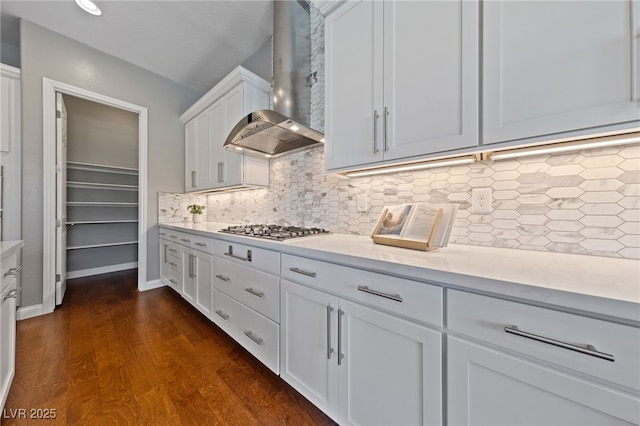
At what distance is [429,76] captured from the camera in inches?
41.9

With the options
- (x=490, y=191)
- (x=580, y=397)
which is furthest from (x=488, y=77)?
(x=580, y=397)

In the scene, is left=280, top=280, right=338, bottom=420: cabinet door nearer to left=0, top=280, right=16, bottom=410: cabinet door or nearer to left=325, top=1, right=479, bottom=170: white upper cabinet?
left=325, top=1, right=479, bottom=170: white upper cabinet

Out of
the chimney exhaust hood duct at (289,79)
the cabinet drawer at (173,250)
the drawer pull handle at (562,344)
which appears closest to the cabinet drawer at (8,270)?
the cabinet drawer at (173,250)

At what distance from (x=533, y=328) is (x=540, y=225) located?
25.5 inches

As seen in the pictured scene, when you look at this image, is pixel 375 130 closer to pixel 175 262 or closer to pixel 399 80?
pixel 399 80

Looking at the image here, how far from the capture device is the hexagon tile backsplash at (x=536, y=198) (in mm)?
891

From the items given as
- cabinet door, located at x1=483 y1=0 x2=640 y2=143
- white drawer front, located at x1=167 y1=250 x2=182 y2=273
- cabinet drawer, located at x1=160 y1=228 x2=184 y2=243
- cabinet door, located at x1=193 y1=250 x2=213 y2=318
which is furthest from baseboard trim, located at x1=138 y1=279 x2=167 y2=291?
cabinet door, located at x1=483 y1=0 x2=640 y2=143

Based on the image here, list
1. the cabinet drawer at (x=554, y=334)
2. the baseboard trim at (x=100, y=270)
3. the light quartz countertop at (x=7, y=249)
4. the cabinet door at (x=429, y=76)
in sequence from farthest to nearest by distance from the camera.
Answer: the baseboard trim at (x=100, y=270) → the light quartz countertop at (x=7, y=249) → the cabinet door at (x=429, y=76) → the cabinet drawer at (x=554, y=334)

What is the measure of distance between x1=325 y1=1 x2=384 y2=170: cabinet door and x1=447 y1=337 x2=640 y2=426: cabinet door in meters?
0.94

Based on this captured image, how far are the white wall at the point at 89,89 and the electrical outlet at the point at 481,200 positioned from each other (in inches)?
139

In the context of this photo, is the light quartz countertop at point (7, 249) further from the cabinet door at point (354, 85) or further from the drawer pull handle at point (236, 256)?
the cabinet door at point (354, 85)

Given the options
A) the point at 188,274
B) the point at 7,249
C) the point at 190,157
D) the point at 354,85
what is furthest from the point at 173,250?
the point at 354,85

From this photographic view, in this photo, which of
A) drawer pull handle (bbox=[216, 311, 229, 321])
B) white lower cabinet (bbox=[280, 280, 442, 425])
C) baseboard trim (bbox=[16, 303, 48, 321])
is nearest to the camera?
white lower cabinet (bbox=[280, 280, 442, 425])

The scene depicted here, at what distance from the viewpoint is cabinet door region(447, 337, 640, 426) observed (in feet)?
1.77
